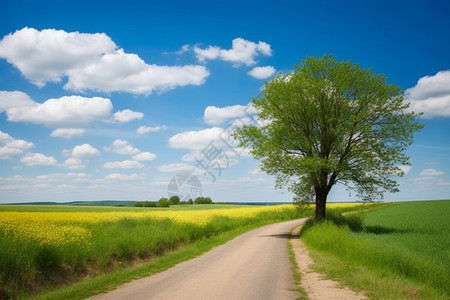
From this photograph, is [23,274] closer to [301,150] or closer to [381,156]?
[301,150]

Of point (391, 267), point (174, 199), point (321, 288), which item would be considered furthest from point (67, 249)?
point (174, 199)

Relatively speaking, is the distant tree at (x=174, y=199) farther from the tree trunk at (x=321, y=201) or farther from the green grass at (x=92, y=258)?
the green grass at (x=92, y=258)

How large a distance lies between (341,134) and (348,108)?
2387 mm

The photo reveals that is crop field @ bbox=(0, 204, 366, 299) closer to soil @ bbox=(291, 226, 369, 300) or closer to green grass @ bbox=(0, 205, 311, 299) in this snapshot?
green grass @ bbox=(0, 205, 311, 299)

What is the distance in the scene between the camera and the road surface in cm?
998

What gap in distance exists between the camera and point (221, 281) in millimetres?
11828

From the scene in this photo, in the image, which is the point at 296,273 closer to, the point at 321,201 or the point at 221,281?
the point at 221,281

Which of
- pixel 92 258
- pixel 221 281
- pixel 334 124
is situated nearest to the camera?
pixel 221 281

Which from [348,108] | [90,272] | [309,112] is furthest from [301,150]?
[90,272]

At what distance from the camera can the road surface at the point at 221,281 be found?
9977 millimetres

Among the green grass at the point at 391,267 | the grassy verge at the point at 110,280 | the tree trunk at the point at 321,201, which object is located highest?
the tree trunk at the point at 321,201

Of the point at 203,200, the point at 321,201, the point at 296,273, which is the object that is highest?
the point at 203,200

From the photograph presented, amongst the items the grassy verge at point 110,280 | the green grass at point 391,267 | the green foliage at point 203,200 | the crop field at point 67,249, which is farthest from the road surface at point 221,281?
the green foliage at point 203,200

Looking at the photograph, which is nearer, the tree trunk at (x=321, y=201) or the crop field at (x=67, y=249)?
the crop field at (x=67, y=249)
